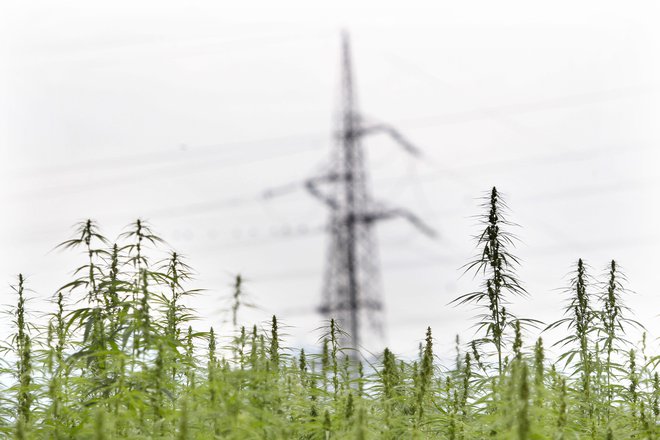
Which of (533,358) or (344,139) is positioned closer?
(533,358)

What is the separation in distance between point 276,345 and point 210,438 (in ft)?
3.35

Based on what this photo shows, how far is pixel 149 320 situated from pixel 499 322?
2.72 m

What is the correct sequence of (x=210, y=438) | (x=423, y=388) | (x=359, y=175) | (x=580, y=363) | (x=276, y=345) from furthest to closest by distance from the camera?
(x=359, y=175) → (x=580, y=363) → (x=276, y=345) → (x=423, y=388) → (x=210, y=438)

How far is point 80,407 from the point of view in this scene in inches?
238

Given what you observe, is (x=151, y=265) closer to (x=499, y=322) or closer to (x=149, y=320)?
(x=149, y=320)

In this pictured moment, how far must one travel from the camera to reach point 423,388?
5.34m

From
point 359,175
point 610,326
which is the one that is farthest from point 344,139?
point 610,326

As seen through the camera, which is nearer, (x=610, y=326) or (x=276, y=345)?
(x=276, y=345)

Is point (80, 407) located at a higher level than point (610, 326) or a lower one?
lower

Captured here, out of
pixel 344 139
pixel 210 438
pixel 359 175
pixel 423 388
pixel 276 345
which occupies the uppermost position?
pixel 344 139

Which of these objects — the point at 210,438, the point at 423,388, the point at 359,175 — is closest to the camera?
the point at 210,438

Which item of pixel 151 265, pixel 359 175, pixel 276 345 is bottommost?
pixel 276 345

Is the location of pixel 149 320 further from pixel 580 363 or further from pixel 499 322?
pixel 580 363

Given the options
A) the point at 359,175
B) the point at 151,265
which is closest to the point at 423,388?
the point at 151,265
